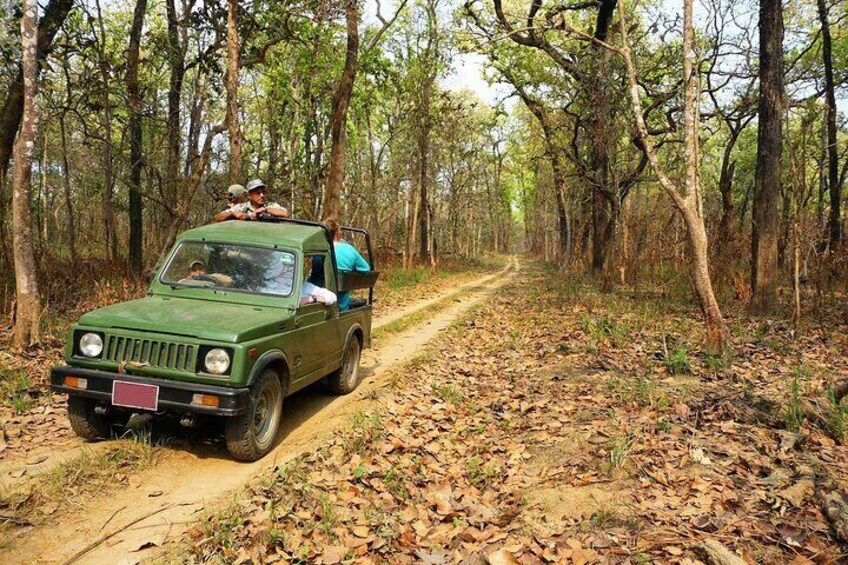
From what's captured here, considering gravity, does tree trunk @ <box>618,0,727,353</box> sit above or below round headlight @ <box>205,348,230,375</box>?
above

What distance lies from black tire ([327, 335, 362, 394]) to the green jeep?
0.45m

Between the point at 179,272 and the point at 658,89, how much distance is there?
17532 millimetres

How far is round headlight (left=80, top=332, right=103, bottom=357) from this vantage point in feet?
15.5

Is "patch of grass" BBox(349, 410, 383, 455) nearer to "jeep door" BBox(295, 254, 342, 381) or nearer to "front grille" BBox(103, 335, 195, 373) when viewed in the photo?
"jeep door" BBox(295, 254, 342, 381)

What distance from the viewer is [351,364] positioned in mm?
7594

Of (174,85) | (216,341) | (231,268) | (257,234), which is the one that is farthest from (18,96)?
(216,341)

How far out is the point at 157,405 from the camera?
4500 mm

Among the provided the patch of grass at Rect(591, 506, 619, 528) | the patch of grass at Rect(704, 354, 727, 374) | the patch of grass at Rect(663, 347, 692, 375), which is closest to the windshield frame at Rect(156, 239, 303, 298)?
the patch of grass at Rect(591, 506, 619, 528)

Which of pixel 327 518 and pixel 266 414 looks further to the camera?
pixel 266 414

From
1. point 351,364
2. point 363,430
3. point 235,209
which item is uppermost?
point 235,209

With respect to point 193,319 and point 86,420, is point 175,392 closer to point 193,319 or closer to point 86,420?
point 193,319

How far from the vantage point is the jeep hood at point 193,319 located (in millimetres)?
4652

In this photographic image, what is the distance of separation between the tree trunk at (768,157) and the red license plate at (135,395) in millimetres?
10897

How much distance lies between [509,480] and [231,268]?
11.8 ft
